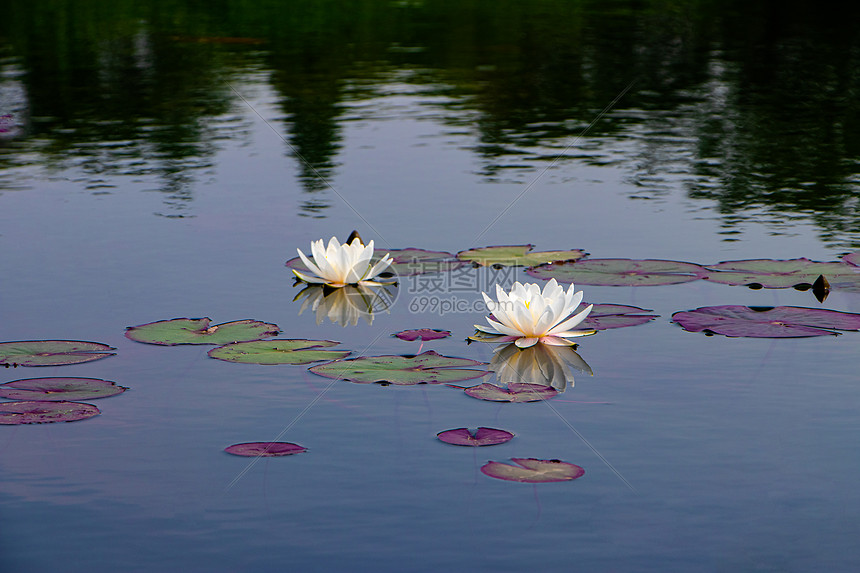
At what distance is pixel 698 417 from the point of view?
361 centimetres

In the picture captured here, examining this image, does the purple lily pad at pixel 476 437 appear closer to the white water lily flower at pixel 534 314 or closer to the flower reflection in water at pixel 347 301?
the white water lily flower at pixel 534 314

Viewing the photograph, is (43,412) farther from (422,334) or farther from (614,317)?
(614,317)

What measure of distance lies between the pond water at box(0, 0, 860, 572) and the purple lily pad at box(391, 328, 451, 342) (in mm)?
72

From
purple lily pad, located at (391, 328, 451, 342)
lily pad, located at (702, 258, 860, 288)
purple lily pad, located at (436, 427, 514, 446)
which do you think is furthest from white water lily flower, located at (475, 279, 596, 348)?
lily pad, located at (702, 258, 860, 288)

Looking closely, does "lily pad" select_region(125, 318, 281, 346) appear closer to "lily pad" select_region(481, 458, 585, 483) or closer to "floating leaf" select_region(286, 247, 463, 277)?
"floating leaf" select_region(286, 247, 463, 277)

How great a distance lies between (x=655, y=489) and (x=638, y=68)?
1075 centimetres

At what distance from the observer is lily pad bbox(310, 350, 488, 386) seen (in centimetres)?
392

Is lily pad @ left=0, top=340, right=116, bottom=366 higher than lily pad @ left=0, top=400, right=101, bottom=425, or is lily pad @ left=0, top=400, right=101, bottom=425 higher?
lily pad @ left=0, top=340, right=116, bottom=366

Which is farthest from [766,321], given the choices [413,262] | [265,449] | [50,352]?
[50,352]

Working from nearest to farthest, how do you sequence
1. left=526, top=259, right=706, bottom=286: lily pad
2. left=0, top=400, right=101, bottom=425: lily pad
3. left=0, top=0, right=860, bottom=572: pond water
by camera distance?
left=0, top=0, right=860, bottom=572: pond water, left=0, top=400, right=101, bottom=425: lily pad, left=526, top=259, right=706, bottom=286: lily pad

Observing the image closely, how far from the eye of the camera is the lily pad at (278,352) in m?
4.16

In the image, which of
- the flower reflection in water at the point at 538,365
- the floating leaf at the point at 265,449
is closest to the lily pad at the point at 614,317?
the flower reflection in water at the point at 538,365

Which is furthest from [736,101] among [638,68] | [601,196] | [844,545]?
[844,545]

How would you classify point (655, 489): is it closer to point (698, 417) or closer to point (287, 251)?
point (698, 417)
